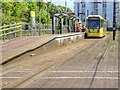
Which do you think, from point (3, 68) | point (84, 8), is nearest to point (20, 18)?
point (3, 68)

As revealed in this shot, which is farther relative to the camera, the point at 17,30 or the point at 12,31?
the point at 17,30

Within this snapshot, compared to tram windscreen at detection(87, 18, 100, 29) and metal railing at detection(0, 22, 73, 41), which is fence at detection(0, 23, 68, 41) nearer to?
metal railing at detection(0, 22, 73, 41)

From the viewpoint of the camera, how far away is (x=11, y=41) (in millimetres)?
28078

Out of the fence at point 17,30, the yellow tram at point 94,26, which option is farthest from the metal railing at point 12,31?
the yellow tram at point 94,26

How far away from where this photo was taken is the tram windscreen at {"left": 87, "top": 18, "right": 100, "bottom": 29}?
5258cm

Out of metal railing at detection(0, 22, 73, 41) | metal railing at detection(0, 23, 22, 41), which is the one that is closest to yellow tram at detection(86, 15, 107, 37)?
metal railing at detection(0, 22, 73, 41)

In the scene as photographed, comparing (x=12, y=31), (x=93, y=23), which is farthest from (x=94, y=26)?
(x=12, y=31)

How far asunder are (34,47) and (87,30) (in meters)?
31.3

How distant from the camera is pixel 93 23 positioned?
53.2 meters

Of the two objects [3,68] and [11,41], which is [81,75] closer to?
[3,68]

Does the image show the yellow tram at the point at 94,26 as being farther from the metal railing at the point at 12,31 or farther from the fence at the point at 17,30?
the metal railing at the point at 12,31

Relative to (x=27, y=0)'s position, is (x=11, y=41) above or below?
below

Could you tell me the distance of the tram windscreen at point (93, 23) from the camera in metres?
52.6

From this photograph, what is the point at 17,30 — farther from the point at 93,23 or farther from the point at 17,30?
the point at 93,23
